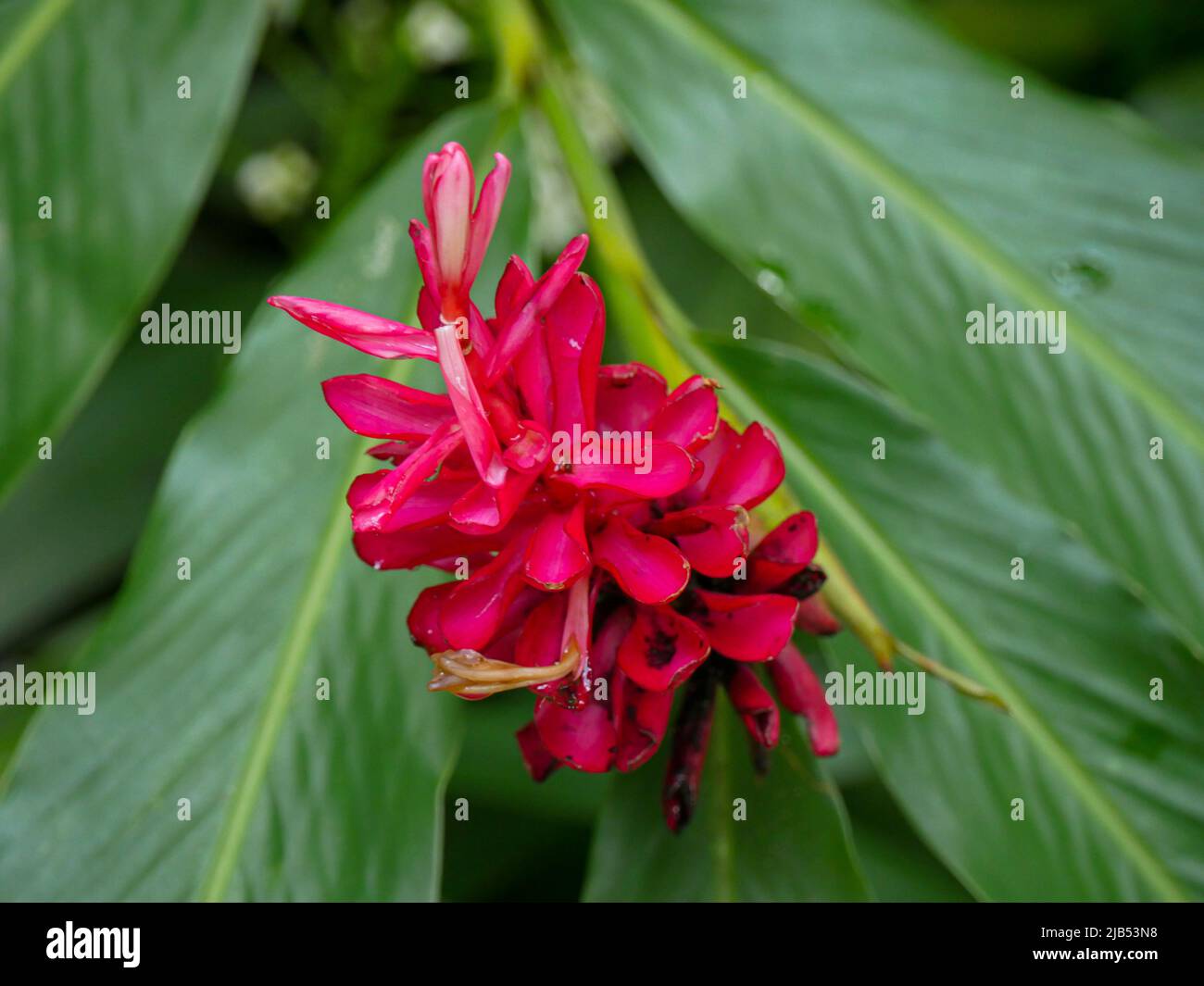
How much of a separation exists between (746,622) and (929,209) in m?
0.49

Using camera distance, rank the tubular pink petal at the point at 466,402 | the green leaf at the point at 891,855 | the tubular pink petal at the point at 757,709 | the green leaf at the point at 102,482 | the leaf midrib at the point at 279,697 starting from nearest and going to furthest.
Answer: the tubular pink petal at the point at 466,402, the tubular pink petal at the point at 757,709, the leaf midrib at the point at 279,697, the green leaf at the point at 891,855, the green leaf at the point at 102,482

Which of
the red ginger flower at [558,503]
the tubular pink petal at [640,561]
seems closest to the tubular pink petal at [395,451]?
Result: the red ginger flower at [558,503]

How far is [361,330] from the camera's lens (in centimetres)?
49

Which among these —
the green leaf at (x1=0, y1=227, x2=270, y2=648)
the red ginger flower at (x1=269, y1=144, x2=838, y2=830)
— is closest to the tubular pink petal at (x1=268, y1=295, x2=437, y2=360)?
the red ginger flower at (x1=269, y1=144, x2=838, y2=830)

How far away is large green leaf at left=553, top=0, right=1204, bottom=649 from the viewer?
828 mm

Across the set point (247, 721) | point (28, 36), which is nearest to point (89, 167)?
point (28, 36)

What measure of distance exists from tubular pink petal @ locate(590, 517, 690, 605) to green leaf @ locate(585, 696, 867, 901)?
30cm

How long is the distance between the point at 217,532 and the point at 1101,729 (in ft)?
2.26

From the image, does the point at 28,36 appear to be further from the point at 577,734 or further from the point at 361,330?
the point at 577,734

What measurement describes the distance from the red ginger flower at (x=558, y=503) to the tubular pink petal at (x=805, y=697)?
0.11ft

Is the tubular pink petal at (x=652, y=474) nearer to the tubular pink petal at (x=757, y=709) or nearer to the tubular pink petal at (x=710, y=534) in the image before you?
the tubular pink petal at (x=710, y=534)

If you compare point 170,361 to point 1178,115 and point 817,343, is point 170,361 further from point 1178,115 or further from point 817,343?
point 1178,115

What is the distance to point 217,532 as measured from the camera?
800 millimetres

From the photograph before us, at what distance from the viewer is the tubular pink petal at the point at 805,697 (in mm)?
612
